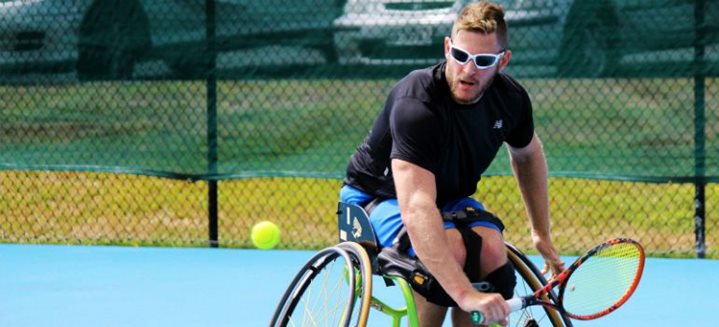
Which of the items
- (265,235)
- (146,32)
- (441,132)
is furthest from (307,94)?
(441,132)

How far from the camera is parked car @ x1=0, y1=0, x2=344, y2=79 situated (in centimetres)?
748

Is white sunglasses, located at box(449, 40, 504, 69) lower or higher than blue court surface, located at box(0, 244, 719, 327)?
higher

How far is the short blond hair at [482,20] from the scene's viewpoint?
12.4 feet

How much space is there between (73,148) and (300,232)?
56.0 inches

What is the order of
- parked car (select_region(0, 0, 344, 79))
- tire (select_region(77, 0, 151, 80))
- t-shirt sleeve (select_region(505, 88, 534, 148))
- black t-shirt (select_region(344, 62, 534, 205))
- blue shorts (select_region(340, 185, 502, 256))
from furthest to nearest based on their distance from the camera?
tire (select_region(77, 0, 151, 80)) → parked car (select_region(0, 0, 344, 79)) → t-shirt sleeve (select_region(505, 88, 534, 148)) → blue shorts (select_region(340, 185, 502, 256)) → black t-shirt (select_region(344, 62, 534, 205))

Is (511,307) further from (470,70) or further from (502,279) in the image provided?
(470,70)

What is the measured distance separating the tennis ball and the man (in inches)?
118

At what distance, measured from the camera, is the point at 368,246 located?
4090mm

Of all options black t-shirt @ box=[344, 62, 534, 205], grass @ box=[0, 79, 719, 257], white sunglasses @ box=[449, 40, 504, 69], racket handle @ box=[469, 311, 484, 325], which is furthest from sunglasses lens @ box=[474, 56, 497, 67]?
grass @ box=[0, 79, 719, 257]

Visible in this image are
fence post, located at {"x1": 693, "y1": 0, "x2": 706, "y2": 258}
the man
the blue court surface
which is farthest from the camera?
fence post, located at {"x1": 693, "y1": 0, "x2": 706, "y2": 258}

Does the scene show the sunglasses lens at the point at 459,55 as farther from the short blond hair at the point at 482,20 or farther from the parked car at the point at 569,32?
the parked car at the point at 569,32

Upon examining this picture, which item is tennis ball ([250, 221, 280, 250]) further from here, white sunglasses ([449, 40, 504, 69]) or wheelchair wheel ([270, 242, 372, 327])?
white sunglasses ([449, 40, 504, 69])

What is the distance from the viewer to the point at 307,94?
753 cm

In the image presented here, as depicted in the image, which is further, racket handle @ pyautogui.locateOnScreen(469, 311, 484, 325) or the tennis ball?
the tennis ball
